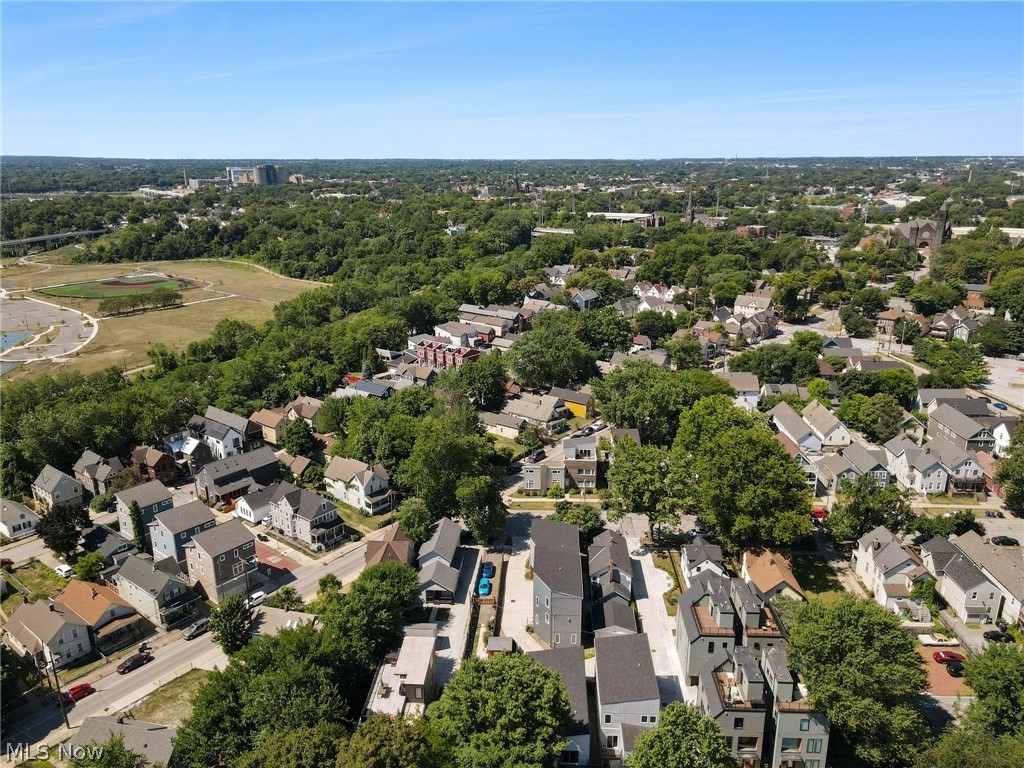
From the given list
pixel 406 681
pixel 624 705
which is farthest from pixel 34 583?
pixel 624 705

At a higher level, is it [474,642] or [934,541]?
[934,541]

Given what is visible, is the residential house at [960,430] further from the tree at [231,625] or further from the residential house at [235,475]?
the residential house at [235,475]

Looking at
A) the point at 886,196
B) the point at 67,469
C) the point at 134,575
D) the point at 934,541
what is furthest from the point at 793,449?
the point at 886,196

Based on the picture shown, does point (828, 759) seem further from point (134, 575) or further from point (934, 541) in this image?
point (134, 575)

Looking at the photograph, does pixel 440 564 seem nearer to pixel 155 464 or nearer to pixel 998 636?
pixel 155 464

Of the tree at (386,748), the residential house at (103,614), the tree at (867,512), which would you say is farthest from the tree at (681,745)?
the residential house at (103,614)

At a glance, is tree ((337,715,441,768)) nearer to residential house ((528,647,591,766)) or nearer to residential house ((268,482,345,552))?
Answer: residential house ((528,647,591,766))
